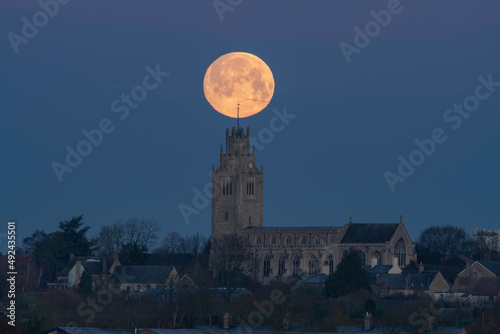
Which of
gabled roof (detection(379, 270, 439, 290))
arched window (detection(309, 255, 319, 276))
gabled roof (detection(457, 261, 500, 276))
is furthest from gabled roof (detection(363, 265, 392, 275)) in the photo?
arched window (detection(309, 255, 319, 276))

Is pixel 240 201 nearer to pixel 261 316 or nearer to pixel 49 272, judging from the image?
pixel 49 272

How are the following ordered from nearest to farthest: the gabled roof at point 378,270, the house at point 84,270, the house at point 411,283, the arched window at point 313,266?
the house at point 411,283, the house at point 84,270, the gabled roof at point 378,270, the arched window at point 313,266

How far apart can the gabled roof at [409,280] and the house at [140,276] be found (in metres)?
17.7

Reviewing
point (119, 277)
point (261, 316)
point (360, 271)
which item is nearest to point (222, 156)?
point (119, 277)

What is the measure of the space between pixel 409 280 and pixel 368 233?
3679 cm

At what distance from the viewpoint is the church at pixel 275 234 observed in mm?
128125

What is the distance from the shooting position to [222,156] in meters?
148

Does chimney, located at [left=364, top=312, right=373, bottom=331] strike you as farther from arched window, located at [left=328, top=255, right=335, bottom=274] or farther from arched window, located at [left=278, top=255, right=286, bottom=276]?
arched window, located at [left=278, top=255, right=286, bottom=276]

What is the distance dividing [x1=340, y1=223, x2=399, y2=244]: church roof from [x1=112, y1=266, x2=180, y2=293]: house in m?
31.4

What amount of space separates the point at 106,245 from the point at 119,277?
25.4 metres

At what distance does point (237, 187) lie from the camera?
14650 cm

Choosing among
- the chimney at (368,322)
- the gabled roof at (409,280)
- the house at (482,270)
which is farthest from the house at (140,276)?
the chimney at (368,322)

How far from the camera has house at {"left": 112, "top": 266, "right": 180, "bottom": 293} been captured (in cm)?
10279

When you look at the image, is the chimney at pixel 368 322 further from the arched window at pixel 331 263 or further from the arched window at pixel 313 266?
the arched window at pixel 313 266
